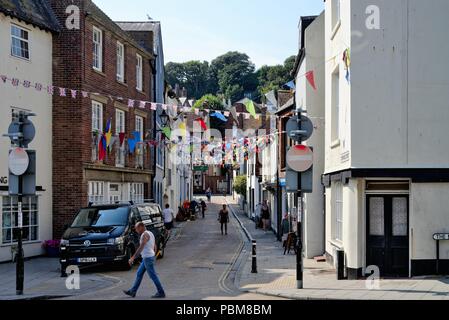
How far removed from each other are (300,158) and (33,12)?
43.4 feet

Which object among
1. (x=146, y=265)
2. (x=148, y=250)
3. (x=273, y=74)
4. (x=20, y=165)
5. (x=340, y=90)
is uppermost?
(x=273, y=74)

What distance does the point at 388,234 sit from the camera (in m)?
15.6

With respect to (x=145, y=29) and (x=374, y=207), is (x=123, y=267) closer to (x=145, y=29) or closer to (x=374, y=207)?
(x=374, y=207)

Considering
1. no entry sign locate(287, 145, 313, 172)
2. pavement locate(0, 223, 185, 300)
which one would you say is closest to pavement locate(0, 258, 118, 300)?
pavement locate(0, 223, 185, 300)

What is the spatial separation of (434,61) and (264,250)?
12.2 meters

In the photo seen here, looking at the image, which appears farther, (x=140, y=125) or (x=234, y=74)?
(x=234, y=74)

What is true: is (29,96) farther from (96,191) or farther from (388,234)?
(388,234)

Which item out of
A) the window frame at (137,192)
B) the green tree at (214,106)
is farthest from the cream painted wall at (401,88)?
the green tree at (214,106)

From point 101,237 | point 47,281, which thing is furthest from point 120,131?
point 47,281

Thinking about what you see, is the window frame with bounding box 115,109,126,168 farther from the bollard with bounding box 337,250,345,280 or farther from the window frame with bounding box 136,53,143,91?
the bollard with bounding box 337,250,345,280

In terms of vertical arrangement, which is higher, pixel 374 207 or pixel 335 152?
pixel 335 152

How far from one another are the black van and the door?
702 cm
